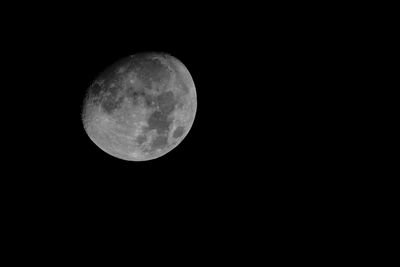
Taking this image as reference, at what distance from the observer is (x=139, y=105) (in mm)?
2707

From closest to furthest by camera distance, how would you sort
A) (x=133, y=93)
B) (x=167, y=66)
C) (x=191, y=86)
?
(x=133, y=93) → (x=167, y=66) → (x=191, y=86)

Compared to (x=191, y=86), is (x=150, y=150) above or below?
below

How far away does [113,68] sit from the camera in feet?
9.12

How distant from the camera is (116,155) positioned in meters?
3.17

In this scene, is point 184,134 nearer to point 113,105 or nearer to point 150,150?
point 150,150

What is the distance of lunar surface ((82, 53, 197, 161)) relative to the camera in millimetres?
2711

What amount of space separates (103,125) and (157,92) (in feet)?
2.07

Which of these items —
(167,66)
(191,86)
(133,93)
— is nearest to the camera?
(133,93)

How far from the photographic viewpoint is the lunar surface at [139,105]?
2711 millimetres

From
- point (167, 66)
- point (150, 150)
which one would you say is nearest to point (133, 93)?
point (167, 66)

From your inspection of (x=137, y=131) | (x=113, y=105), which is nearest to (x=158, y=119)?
(x=137, y=131)

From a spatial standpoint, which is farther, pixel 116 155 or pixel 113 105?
pixel 116 155

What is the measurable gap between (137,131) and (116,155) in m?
0.53

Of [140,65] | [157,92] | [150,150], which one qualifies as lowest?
[150,150]
